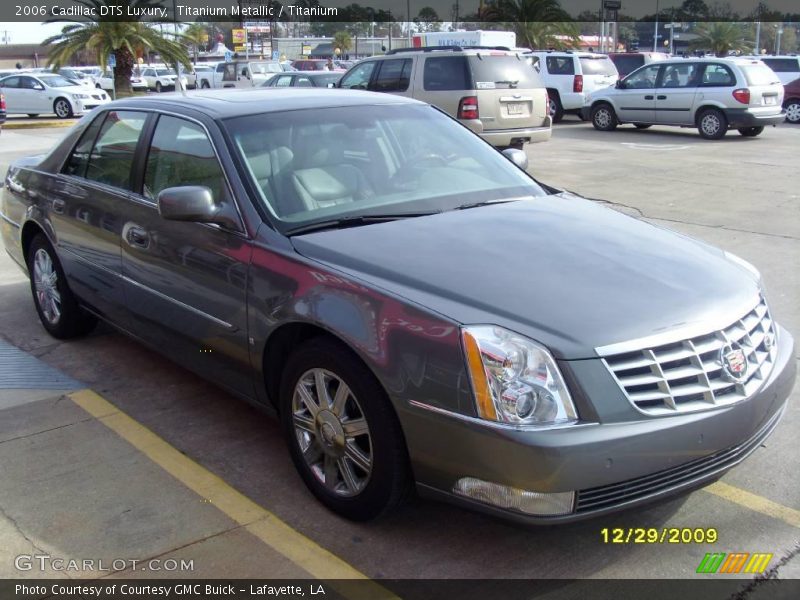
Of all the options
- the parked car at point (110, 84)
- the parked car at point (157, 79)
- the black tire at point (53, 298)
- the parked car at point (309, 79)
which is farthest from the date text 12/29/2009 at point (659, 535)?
the parked car at point (157, 79)

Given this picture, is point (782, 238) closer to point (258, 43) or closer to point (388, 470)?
point (388, 470)

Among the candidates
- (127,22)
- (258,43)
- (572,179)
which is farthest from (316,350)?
(258,43)

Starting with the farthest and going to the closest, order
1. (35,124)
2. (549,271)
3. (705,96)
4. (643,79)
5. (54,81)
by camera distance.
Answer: (54,81) < (35,124) < (643,79) < (705,96) < (549,271)

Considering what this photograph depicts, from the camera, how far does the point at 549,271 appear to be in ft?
10.8

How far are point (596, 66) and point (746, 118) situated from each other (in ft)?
18.0

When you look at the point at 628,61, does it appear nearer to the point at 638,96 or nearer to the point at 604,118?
the point at 604,118

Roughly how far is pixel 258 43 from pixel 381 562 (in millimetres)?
77235

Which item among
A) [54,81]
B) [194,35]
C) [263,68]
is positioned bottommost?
[54,81]

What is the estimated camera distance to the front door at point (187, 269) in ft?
12.6

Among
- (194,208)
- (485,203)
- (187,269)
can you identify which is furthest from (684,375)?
(187,269)

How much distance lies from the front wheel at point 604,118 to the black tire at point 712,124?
2277mm

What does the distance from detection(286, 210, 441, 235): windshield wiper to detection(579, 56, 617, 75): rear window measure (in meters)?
19.0

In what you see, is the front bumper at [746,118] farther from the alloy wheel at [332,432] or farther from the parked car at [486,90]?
the alloy wheel at [332,432]

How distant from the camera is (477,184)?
4.39m
